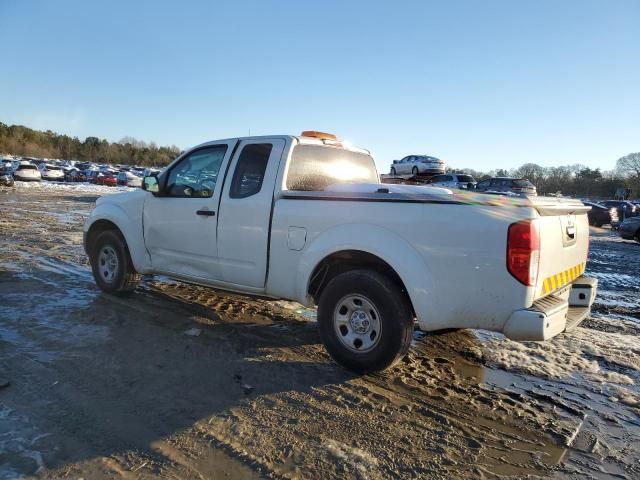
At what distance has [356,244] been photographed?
3.77m

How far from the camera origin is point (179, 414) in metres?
3.15

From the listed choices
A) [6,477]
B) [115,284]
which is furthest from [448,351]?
[115,284]

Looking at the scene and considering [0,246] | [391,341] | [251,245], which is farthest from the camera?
[0,246]

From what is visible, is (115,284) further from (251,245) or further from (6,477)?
(6,477)

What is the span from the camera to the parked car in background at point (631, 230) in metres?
17.8

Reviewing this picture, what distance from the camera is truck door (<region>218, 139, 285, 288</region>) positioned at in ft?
14.5

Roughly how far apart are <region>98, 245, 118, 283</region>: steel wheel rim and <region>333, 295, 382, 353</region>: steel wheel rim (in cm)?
336

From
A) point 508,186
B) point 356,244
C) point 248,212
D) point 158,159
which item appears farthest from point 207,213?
point 158,159

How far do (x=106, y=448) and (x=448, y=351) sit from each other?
10.4 feet

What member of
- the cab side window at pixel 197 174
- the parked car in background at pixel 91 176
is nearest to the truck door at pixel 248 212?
the cab side window at pixel 197 174

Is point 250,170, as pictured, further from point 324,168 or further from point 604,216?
point 604,216

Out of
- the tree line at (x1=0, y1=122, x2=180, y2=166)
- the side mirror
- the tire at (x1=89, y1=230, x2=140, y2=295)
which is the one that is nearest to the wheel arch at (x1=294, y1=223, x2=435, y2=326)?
the side mirror

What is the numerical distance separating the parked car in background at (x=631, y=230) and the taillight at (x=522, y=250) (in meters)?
18.1

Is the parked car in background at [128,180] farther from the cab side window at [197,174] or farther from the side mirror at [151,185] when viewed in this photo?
the cab side window at [197,174]
